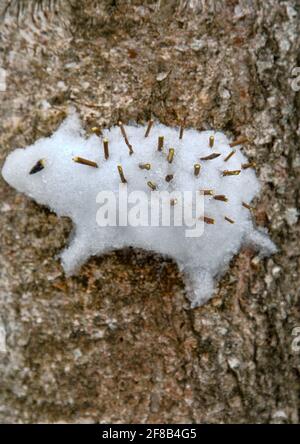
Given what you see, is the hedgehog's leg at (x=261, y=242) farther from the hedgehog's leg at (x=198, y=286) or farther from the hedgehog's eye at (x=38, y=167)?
the hedgehog's eye at (x=38, y=167)

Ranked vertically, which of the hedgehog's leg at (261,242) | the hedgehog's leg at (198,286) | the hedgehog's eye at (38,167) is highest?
the hedgehog's eye at (38,167)

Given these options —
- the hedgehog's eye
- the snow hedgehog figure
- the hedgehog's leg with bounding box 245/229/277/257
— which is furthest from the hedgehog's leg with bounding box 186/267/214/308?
the hedgehog's eye

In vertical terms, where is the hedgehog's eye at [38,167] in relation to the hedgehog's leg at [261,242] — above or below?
above

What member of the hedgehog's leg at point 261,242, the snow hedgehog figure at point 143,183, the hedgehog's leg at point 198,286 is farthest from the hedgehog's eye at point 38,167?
the hedgehog's leg at point 261,242

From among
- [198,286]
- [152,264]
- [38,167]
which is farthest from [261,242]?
[38,167]

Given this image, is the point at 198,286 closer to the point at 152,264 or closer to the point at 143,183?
the point at 152,264

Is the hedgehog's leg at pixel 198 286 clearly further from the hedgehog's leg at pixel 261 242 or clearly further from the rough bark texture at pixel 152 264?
the hedgehog's leg at pixel 261 242

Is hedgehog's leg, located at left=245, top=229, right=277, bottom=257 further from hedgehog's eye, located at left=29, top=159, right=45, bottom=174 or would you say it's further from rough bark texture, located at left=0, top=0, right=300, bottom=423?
hedgehog's eye, located at left=29, top=159, right=45, bottom=174
